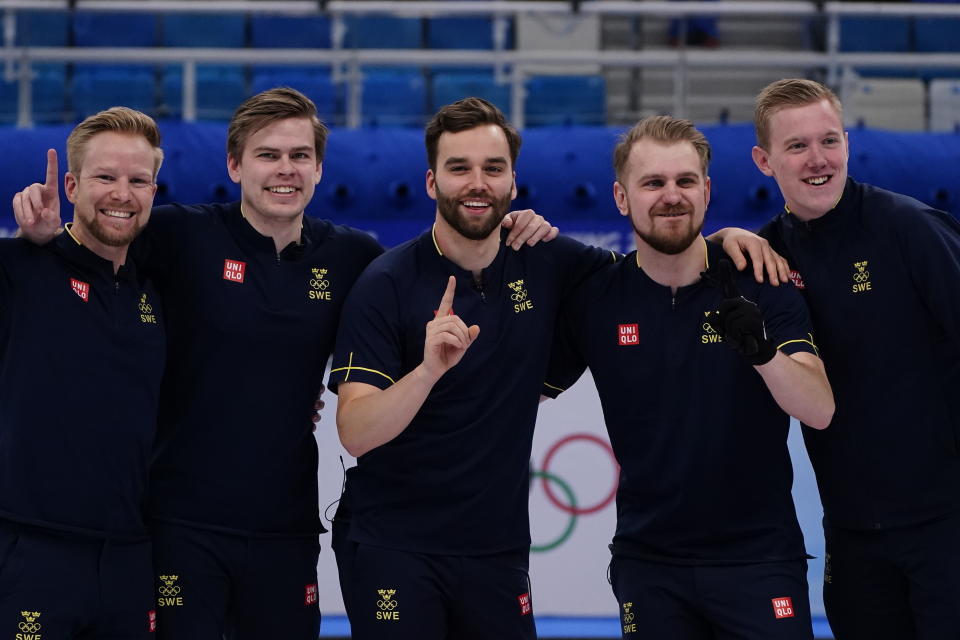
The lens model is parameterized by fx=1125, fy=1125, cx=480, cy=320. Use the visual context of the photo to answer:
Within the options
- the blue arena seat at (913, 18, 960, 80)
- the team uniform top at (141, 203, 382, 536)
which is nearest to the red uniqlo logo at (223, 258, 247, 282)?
the team uniform top at (141, 203, 382, 536)

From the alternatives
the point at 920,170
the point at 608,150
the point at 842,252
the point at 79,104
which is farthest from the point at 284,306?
the point at 79,104

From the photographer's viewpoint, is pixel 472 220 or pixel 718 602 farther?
pixel 472 220

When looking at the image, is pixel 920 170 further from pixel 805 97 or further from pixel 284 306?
pixel 284 306

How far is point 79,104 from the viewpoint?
12.0m

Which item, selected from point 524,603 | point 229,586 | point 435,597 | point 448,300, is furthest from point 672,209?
point 229,586

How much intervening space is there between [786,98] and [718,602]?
7.30ft

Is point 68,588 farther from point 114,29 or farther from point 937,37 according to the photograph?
point 937,37

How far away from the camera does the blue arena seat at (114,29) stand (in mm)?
12148

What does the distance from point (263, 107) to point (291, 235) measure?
23.5 inches

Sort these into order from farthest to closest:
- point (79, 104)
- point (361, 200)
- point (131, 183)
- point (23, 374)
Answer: point (79, 104) → point (361, 200) → point (131, 183) → point (23, 374)

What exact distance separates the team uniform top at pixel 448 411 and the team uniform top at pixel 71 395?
0.87m

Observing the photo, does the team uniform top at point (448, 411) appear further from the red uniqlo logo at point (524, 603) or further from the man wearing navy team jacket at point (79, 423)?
the man wearing navy team jacket at point (79, 423)

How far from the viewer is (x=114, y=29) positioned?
41.5 ft

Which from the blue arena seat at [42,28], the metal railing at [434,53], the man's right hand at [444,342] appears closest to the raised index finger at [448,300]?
the man's right hand at [444,342]
